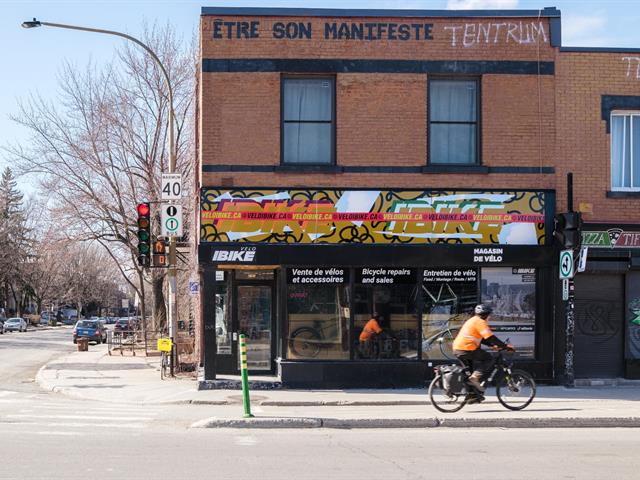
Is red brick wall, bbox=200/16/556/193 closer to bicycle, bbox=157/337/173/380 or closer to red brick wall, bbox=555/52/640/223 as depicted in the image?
red brick wall, bbox=555/52/640/223

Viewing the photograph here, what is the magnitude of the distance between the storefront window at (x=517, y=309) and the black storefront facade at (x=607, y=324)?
38.4 inches

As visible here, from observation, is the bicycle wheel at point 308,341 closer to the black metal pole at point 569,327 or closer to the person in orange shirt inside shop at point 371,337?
the person in orange shirt inside shop at point 371,337

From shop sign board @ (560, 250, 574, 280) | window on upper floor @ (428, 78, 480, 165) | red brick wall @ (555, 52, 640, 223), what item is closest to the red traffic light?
window on upper floor @ (428, 78, 480, 165)

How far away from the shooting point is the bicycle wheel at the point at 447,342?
17812mm

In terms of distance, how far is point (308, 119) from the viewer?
708 inches

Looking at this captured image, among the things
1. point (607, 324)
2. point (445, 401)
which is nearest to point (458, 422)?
point (445, 401)

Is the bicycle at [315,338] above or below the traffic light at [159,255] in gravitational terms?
below

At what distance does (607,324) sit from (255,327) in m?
7.79

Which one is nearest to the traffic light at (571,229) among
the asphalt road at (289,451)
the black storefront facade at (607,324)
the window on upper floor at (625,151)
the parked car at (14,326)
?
the black storefront facade at (607,324)

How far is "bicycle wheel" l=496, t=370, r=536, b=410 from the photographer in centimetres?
1421

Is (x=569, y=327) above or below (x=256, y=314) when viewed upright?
below

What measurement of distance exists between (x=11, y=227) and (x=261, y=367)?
221ft

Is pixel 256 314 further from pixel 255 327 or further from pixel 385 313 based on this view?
pixel 385 313

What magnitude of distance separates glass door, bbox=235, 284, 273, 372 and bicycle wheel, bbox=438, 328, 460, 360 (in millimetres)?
3816
